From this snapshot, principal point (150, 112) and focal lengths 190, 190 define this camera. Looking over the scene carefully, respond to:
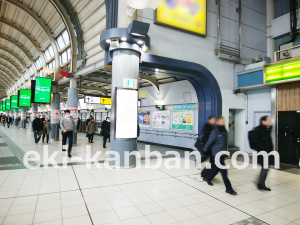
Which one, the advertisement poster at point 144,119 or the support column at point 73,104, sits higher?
the support column at point 73,104

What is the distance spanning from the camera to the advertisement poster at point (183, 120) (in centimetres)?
901

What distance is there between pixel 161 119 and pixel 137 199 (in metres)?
7.54

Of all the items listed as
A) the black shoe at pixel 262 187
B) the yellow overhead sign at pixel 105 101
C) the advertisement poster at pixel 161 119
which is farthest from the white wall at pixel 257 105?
the yellow overhead sign at pixel 105 101

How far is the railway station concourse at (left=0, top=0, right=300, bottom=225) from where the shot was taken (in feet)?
10.2

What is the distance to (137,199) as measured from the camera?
334cm

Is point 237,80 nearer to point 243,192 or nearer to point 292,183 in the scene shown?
point 292,183

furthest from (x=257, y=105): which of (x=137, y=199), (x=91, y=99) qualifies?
(x=91, y=99)

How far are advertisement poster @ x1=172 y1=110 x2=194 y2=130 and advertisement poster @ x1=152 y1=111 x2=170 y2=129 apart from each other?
17.8 inches

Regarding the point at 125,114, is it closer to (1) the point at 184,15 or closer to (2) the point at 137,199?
(2) the point at 137,199

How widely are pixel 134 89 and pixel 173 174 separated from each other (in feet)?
8.36

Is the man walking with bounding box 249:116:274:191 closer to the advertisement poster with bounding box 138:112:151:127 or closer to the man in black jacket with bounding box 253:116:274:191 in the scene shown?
the man in black jacket with bounding box 253:116:274:191

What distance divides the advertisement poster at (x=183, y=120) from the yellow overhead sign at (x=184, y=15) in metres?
3.64

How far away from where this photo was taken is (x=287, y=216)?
9.44 feet

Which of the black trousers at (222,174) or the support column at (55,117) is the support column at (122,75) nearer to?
the black trousers at (222,174)
